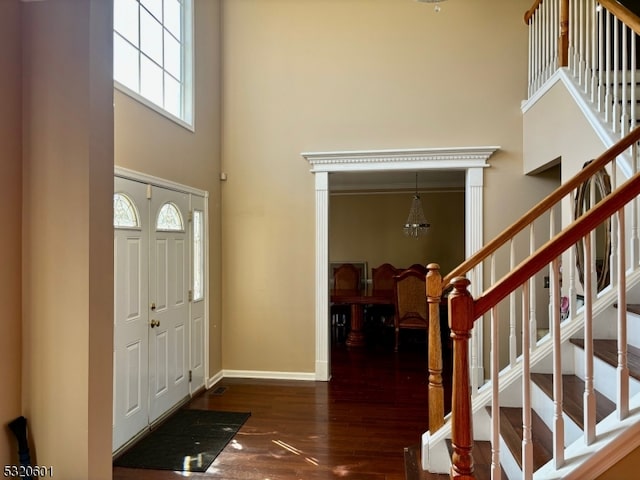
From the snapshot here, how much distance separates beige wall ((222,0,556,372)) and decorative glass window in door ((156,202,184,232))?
2.85 feet

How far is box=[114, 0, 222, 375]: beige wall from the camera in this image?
3099 millimetres

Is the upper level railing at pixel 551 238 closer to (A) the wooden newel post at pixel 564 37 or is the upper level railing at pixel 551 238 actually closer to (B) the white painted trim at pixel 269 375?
(A) the wooden newel post at pixel 564 37

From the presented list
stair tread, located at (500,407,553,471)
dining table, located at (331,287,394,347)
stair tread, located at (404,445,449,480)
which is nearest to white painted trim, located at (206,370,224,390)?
dining table, located at (331,287,394,347)

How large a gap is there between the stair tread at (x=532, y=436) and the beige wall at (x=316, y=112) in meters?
2.27

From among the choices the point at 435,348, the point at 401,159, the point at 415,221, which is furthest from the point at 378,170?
the point at 415,221

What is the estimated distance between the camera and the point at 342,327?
6586 millimetres

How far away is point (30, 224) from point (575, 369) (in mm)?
2908

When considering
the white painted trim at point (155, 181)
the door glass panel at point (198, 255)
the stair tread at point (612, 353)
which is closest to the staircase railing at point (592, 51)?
the stair tread at point (612, 353)

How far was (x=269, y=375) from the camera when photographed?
4539 millimetres

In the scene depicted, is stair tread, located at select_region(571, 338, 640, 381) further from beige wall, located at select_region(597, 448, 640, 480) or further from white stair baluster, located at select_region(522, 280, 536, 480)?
white stair baluster, located at select_region(522, 280, 536, 480)

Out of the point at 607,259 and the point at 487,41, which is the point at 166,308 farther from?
the point at 487,41

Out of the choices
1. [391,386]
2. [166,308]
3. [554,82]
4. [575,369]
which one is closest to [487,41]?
[554,82]

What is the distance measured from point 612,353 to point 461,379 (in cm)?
104

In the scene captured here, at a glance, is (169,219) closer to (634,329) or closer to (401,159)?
(401,159)
